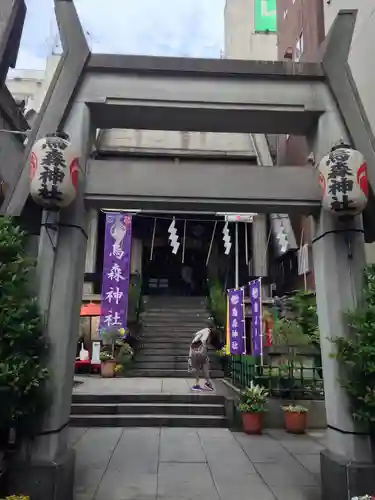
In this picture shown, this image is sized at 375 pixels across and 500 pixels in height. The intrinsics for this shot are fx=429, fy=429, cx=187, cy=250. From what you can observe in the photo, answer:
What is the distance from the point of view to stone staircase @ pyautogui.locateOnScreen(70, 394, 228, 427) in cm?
948

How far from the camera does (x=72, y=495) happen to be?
5.09 m

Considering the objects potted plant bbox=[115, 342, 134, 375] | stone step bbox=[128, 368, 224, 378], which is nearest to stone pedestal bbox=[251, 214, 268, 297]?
stone step bbox=[128, 368, 224, 378]

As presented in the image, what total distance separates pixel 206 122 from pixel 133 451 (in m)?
5.57

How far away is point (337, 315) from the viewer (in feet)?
17.2

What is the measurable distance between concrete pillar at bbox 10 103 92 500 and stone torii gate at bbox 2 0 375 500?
1 cm


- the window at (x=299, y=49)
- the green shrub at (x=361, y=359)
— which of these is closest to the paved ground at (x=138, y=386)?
the green shrub at (x=361, y=359)

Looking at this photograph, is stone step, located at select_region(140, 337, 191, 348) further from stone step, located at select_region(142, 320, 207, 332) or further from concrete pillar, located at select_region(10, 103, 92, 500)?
concrete pillar, located at select_region(10, 103, 92, 500)

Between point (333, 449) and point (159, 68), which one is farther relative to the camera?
point (159, 68)

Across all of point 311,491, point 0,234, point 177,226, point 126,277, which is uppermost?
point 177,226

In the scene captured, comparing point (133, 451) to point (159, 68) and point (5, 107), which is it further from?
point (5, 107)

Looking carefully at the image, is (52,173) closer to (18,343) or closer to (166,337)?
(18,343)

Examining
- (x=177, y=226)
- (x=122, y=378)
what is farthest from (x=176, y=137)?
(x=122, y=378)

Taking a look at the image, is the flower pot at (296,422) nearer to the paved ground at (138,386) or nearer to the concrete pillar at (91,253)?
the paved ground at (138,386)

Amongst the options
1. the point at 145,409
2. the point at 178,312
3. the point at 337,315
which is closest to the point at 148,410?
the point at 145,409
